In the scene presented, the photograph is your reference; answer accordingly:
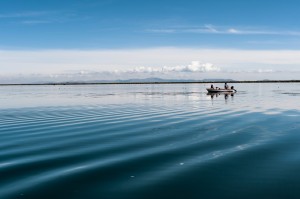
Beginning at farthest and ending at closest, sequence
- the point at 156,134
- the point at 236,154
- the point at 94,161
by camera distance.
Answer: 1. the point at 156,134
2. the point at 236,154
3. the point at 94,161

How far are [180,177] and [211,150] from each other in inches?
181

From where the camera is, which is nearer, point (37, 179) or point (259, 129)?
point (37, 179)

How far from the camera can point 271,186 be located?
10430 millimetres

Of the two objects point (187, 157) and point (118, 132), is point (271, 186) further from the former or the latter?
point (118, 132)

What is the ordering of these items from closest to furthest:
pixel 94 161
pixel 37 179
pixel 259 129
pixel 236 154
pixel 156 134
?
pixel 37 179, pixel 94 161, pixel 236 154, pixel 156 134, pixel 259 129

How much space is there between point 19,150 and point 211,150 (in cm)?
909

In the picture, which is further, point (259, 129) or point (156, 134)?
point (259, 129)

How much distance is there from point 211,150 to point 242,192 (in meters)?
5.66

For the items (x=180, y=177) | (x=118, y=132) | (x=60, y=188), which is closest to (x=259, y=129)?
(x=118, y=132)

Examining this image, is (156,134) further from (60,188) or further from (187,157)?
(60,188)

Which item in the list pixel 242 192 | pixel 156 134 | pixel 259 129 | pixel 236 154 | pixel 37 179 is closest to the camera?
pixel 242 192

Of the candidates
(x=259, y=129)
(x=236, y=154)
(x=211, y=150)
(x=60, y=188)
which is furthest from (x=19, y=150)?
(x=259, y=129)

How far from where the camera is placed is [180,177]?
1141 cm

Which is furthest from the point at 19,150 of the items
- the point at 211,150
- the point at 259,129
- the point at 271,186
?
the point at 259,129
